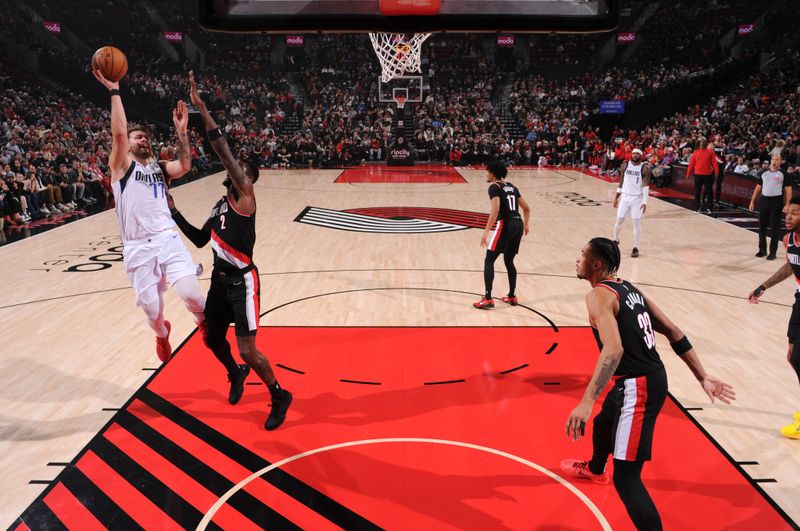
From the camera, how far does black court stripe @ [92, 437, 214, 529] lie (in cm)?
363

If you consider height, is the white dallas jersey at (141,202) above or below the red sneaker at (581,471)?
above

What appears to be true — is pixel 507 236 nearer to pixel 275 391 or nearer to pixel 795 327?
pixel 795 327

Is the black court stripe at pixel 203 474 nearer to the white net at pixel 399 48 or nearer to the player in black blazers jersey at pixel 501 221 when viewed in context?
the player in black blazers jersey at pixel 501 221

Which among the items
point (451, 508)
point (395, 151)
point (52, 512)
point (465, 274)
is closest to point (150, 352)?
point (52, 512)

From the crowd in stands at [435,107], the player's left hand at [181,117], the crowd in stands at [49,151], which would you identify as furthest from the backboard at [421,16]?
the crowd in stands at [435,107]

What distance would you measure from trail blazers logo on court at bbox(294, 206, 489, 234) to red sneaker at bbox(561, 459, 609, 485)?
8176mm

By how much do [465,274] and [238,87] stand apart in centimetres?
2531

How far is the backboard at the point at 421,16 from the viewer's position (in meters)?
3.58

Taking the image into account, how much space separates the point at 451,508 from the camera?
3693mm

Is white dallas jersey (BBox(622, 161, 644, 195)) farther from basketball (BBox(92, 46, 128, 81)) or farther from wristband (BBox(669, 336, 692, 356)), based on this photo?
basketball (BBox(92, 46, 128, 81))

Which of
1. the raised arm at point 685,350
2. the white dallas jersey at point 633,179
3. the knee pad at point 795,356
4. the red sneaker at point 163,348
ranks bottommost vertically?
the red sneaker at point 163,348

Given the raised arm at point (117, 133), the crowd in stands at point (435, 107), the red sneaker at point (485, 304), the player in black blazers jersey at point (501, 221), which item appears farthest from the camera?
the crowd in stands at point (435, 107)

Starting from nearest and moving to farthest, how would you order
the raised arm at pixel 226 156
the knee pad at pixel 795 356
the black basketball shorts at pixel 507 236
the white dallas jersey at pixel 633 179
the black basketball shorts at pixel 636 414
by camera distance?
the black basketball shorts at pixel 636 414
the raised arm at pixel 226 156
the knee pad at pixel 795 356
the black basketball shorts at pixel 507 236
the white dallas jersey at pixel 633 179

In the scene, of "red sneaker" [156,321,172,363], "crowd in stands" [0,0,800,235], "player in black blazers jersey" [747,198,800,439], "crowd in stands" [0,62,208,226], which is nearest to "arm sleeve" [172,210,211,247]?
"red sneaker" [156,321,172,363]
